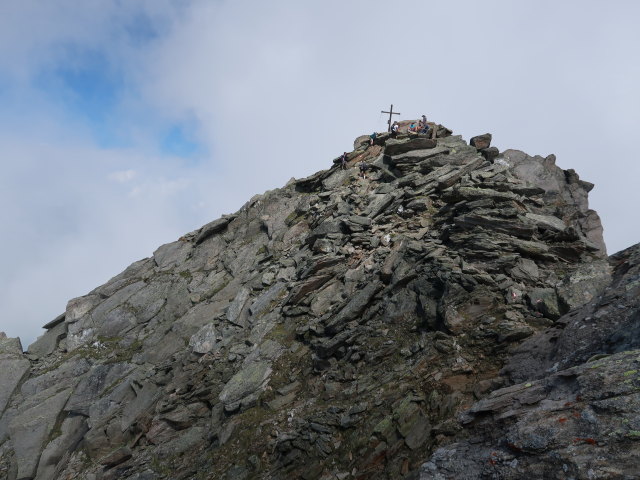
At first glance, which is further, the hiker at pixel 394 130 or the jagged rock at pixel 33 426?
the hiker at pixel 394 130

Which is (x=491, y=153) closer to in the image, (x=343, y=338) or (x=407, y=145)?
(x=407, y=145)

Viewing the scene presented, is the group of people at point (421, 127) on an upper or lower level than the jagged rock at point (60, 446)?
upper

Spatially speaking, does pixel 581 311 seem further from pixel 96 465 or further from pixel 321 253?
pixel 96 465

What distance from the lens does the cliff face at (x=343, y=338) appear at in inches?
546

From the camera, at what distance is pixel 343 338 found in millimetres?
19266

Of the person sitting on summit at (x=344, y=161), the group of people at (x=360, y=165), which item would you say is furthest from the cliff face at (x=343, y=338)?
the person sitting on summit at (x=344, y=161)

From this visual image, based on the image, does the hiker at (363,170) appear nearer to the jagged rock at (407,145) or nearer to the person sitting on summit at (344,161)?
the jagged rock at (407,145)

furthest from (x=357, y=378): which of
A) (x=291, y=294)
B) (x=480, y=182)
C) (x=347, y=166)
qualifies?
(x=347, y=166)

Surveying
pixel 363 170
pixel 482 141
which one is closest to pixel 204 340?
pixel 363 170

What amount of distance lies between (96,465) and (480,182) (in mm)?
27702

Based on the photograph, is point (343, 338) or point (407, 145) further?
point (407, 145)

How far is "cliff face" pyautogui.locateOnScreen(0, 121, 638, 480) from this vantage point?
13.9m

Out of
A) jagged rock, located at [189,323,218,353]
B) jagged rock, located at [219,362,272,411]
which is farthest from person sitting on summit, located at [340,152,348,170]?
jagged rock, located at [219,362,272,411]

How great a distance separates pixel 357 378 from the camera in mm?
17391
